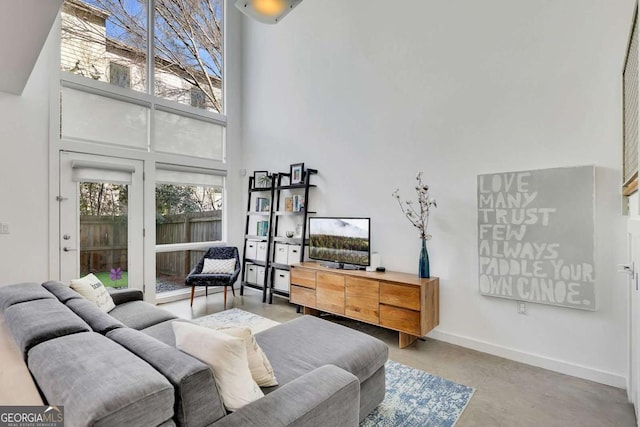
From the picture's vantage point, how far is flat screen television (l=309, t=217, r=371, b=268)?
3.69 meters

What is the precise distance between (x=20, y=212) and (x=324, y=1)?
4.43 meters

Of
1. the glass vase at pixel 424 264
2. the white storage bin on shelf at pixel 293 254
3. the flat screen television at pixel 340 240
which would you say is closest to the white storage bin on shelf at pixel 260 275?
the white storage bin on shelf at pixel 293 254

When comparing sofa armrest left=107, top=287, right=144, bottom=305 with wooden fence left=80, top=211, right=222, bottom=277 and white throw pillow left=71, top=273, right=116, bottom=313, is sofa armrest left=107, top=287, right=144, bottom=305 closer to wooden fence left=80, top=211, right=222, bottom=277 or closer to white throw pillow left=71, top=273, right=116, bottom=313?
white throw pillow left=71, top=273, right=116, bottom=313

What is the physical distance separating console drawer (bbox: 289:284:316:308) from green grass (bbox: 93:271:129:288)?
2218mm

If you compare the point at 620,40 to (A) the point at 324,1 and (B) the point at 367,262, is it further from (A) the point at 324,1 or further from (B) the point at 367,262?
(A) the point at 324,1

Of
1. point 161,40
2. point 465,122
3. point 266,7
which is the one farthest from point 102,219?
point 465,122

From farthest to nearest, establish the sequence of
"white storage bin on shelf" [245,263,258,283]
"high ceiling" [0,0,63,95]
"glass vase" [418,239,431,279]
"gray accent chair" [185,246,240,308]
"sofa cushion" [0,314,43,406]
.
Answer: "white storage bin on shelf" [245,263,258,283] → "gray accent chair" [185,246,240,308] → "glass vase" [418,239,431,279] → "high ceiling" [0,0,63,95] → "sofa cushion" [0,314,43,406]

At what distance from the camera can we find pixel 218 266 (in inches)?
184

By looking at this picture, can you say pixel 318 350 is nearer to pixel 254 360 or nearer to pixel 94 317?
pixel 254 360

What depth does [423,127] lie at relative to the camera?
11.3 feet

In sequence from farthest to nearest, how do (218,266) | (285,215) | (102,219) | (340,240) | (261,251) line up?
(261,251) → (285,215) → (218,266) → (102,219) → (340,240)

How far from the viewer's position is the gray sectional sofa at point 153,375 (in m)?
0.98

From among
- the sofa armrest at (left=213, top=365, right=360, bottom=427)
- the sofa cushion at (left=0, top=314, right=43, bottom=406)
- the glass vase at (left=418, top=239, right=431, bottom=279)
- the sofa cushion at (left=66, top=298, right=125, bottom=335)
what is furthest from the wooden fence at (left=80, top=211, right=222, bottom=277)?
the sofa armrest at (left=213, top=365, right=360, bottom=427)

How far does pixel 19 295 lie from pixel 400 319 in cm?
291
